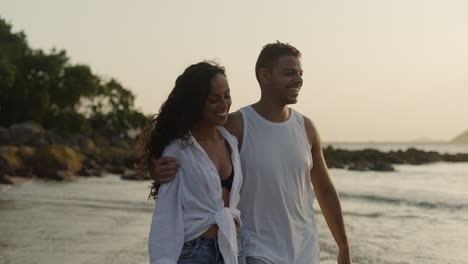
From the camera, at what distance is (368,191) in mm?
21812

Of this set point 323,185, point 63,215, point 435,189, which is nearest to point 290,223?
point 323,185

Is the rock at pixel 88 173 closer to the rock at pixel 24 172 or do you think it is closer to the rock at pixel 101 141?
the rock at pixel 24 172

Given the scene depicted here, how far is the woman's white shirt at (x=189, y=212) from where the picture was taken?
289 centimetres

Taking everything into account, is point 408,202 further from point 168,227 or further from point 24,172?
point 168,227

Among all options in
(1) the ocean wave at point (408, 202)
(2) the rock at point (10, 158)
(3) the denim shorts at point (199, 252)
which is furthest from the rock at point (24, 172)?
(3) the denim shorts at point (199, 252)

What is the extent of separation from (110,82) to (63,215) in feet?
154

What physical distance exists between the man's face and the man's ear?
29 mm

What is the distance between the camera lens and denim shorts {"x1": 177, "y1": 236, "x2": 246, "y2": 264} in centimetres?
292

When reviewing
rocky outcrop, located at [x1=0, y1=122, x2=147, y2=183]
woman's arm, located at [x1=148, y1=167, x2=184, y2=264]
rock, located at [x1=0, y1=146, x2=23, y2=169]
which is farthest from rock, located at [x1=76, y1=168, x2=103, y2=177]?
woman's arm, located at [x1=148, y1=167, x2=184, y2=264]

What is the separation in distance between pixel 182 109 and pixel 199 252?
74 centimetres

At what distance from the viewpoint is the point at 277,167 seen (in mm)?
3598

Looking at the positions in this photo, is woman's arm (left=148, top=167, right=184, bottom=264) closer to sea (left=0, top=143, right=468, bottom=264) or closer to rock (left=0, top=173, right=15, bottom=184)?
sea (left=0, top=143, right=468, bottom=264)

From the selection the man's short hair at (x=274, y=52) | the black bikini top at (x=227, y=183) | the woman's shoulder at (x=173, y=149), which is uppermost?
the man's short hair at (x=274, y=52)

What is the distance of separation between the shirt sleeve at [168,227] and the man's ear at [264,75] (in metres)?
1.10
